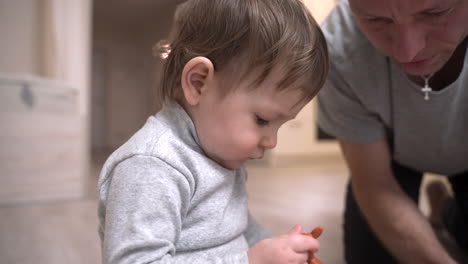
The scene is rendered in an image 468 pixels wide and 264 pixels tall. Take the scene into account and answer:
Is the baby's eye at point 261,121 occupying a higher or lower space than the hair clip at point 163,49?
lower

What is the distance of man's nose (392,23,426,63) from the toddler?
10 cm

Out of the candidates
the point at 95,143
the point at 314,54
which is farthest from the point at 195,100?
the point at 95,143

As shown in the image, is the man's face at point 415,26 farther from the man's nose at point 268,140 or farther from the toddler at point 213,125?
the man's nose at point 268,140

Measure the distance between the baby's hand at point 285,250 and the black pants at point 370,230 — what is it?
1.75ft

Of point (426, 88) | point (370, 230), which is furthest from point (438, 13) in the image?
point (370, 230)

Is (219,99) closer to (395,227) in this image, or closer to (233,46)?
(233,46)

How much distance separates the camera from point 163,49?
22.1 inches

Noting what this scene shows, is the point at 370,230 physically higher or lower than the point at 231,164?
lower

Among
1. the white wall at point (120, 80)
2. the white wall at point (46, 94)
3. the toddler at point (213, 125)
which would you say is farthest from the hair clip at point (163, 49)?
the white wall at point (120, 80)

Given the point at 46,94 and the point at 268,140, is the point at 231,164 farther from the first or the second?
the point at 46,94

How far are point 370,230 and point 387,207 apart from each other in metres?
0.22

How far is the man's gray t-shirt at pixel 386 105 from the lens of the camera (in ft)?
2.35

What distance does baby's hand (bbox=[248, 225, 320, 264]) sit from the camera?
0.46m

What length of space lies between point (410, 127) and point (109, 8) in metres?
4.09
